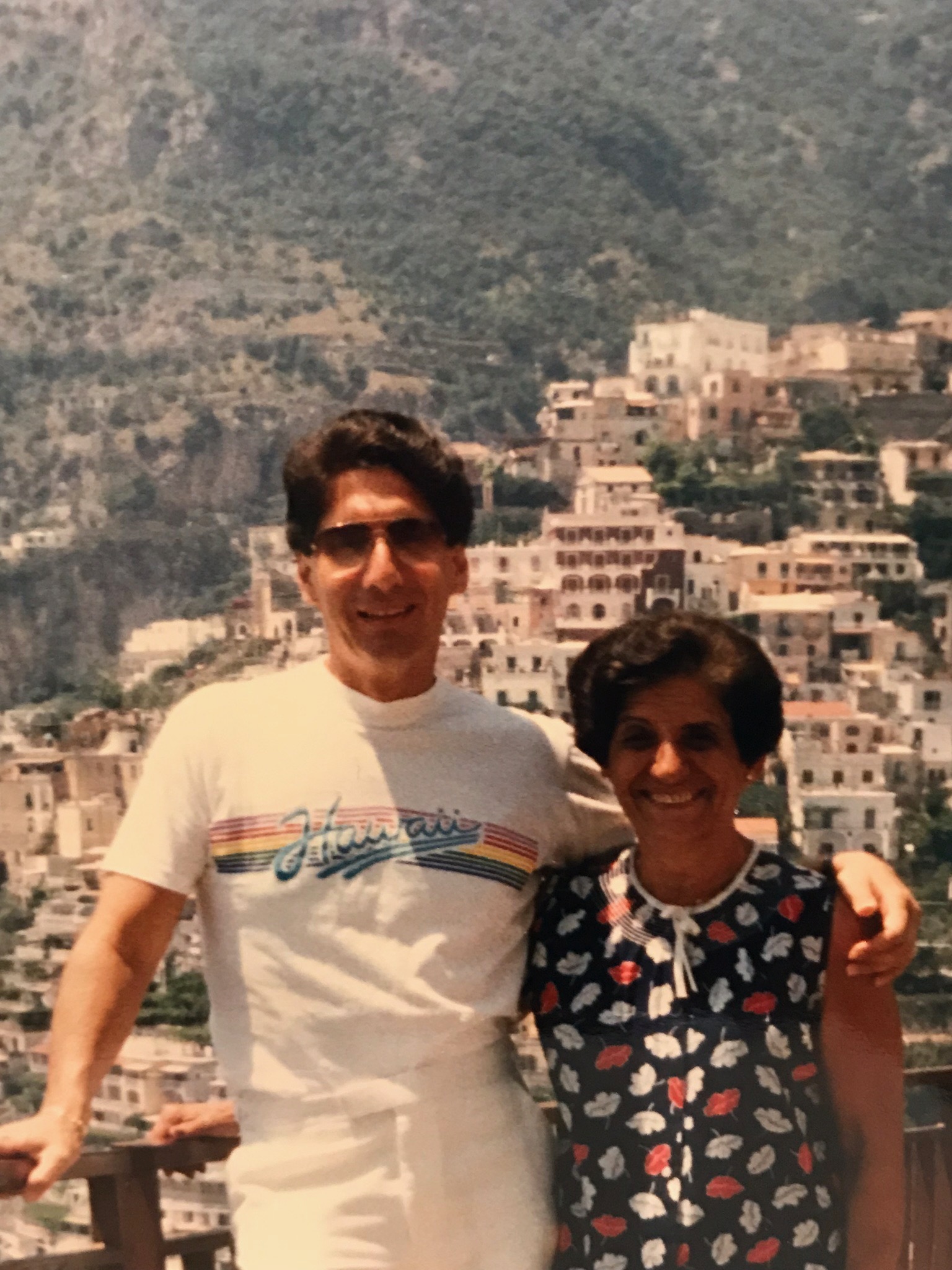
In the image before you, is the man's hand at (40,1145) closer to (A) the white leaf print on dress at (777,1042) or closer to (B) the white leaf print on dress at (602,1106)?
(B) the white leaf print on dress at (602,1106)

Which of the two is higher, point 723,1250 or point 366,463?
point 366,463

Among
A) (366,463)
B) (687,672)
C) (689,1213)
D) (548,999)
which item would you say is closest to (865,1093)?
(689,1213)

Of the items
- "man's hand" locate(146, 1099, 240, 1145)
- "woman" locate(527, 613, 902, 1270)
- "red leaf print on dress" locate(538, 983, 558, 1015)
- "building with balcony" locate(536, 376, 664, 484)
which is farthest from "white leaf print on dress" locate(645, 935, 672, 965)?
"building with balcony" locate(536, 376, 664, 484)

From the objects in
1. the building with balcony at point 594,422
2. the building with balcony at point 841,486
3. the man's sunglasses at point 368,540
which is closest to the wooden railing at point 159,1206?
the man's sunglasses at point 368,540

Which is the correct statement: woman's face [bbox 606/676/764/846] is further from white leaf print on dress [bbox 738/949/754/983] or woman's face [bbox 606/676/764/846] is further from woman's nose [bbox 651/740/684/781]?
white leaf print on dress [bbox 738/949/754/983]

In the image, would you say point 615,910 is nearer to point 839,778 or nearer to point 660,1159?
point 660,1159

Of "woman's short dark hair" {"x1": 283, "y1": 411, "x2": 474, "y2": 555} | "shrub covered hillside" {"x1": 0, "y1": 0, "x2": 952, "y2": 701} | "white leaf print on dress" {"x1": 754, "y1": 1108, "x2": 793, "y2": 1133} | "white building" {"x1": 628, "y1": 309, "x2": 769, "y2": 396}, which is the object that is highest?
"shrub covered hillside" {"x1": 0, "y1": 0, "x2": 952, "y2": 701}
